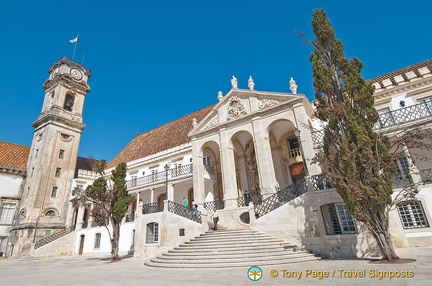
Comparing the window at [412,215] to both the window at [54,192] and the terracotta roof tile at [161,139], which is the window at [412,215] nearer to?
the terracotta roof tile at [161,139]

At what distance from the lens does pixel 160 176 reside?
930 inches

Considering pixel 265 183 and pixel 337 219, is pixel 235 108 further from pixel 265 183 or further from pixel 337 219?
pixel 337 219

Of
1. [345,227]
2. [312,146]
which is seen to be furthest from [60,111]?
[345,227]

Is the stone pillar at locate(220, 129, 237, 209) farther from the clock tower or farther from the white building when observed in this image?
the clock tower

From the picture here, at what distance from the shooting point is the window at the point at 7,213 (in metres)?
26.7

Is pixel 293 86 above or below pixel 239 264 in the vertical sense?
above

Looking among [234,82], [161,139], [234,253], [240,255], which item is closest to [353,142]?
A: [240,255]

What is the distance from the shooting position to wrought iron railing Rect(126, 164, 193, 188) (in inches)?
852

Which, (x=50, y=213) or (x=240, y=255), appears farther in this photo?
(x=50, y=213)

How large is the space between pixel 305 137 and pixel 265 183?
3831 mm

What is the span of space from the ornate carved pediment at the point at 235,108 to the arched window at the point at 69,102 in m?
26.4

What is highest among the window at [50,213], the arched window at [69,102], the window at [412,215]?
the arched window at [69,102]

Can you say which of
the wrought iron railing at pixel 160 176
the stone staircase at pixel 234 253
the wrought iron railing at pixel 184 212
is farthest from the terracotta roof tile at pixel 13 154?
the stone staircase at pixel 234 253

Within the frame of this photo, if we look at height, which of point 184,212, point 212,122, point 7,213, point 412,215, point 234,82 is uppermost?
point 234,82
